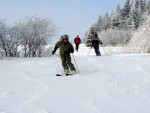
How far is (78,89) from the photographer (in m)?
10.1

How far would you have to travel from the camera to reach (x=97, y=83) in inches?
429

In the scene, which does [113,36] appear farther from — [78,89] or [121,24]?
[78,89]

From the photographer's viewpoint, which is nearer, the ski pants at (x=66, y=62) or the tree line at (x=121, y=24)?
the ski pants at (x=66, y=62)

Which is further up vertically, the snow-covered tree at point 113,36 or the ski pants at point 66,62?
the ski pants at point 66,62

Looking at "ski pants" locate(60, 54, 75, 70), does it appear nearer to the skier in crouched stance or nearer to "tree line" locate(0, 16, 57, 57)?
the skier in crouched stance

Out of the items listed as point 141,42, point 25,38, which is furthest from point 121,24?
point 25,38

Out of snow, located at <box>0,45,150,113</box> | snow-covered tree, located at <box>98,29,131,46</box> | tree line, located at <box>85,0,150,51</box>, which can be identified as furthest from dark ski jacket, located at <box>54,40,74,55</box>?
snow-covered tree, located at <box>98,29,131,46</box>

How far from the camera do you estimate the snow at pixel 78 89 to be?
8.38m

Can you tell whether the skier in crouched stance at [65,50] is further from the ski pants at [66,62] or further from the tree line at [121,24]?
the tree line at [121,24]

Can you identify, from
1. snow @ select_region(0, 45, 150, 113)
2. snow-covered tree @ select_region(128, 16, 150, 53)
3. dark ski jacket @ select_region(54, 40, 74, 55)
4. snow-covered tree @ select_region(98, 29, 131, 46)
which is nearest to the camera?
snow @ select_region(0, 45, 150, 113)

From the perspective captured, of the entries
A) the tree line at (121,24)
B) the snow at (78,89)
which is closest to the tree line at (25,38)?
the snow at (78,89)

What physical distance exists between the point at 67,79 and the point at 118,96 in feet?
9.32

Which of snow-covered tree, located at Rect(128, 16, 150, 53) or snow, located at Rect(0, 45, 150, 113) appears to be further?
snow-covered tree, located at Rect(128, 16, 150, 53)

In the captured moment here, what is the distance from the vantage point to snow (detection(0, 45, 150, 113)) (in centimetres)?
838
